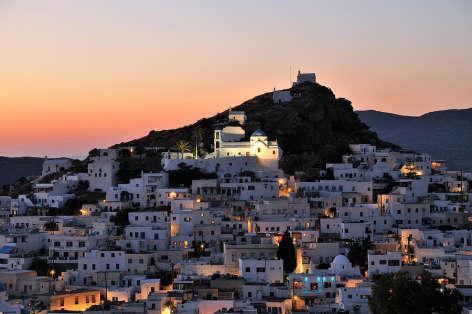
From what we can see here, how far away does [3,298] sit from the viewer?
2808 centimetres

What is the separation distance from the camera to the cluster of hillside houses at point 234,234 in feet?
95.5

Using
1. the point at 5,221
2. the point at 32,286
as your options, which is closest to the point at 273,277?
the point at 32,286

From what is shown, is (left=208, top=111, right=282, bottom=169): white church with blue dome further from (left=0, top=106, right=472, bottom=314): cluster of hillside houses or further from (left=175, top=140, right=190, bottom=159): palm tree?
(left=175, top=140, right=190, bottom=159): palm tree

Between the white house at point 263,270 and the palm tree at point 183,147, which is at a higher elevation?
the palm tree at point 183,147

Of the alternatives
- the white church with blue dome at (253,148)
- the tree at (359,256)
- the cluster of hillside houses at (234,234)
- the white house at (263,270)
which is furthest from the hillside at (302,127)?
the white house at (263,270)

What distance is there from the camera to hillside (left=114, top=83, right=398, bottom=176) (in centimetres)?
5031

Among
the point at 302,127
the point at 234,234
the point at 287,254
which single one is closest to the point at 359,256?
the point at 287,254

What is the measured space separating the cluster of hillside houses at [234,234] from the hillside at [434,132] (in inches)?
492

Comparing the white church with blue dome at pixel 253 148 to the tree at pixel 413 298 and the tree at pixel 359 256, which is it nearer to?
the tree at pixel 359 256

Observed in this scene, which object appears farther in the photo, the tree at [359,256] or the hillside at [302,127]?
the hillside at [302,127]

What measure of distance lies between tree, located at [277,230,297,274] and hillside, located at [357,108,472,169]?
87.3 ft

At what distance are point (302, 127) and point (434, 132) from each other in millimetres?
15223

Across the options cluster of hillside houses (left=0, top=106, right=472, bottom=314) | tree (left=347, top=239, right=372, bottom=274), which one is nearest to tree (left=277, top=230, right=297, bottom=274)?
cluster of hillside houses (left=0, top=106, right=472, bottom=314)

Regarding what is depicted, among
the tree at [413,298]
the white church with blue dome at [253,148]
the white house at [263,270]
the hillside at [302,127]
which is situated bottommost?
the tree at [413,298]
